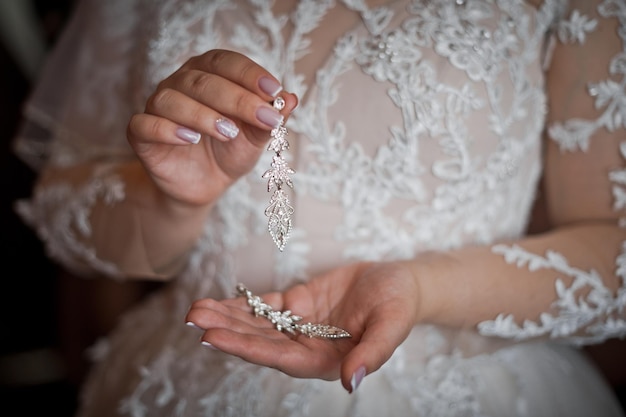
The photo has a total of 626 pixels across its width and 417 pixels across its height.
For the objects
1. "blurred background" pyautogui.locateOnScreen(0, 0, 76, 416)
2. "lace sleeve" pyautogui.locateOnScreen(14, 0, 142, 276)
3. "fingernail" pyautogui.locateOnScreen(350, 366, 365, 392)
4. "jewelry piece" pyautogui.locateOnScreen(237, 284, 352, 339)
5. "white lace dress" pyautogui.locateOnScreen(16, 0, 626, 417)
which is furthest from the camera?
"blurred background" pyautogui.locateOnScreen(0, 0, 76, 416)

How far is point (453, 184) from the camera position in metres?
0.76

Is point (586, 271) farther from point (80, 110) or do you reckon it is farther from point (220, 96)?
point (80, 110)

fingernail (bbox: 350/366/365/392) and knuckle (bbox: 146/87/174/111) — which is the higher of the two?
knuckle (bbox: 146/87/174/111)

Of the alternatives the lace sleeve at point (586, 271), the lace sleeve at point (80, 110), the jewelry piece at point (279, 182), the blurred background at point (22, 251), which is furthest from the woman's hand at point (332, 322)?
the blurred background at point (22, 251)

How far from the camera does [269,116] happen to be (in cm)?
48

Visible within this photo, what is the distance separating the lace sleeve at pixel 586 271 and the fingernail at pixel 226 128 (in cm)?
43

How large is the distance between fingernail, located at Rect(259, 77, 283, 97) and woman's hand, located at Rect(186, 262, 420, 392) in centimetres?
22

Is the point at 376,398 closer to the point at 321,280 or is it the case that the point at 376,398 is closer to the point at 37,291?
the point at 321,280

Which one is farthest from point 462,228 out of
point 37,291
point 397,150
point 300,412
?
point 37,291

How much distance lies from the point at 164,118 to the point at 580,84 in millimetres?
581

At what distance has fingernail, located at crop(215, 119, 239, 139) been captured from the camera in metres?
0.51

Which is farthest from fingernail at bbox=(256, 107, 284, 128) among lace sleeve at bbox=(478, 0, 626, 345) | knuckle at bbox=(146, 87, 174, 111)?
lace sleeve at bbox=(478, 0, 626, 345)

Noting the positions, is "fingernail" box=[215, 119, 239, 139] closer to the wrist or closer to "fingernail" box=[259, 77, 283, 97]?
"fingernail" box=[259, 77, 283, 97]

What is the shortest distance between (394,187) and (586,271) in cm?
29
